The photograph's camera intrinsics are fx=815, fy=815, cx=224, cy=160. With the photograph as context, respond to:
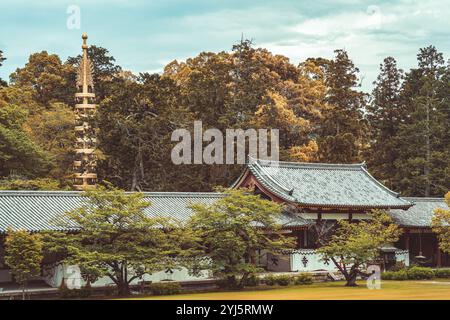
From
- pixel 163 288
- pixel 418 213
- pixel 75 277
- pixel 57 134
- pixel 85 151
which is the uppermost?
A: pixel 57 134

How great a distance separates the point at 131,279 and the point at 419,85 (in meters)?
40.4

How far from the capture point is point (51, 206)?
37.0m

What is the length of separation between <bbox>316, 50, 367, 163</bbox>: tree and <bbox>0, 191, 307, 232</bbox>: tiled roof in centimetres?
1847

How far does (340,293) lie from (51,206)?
13.8 meters

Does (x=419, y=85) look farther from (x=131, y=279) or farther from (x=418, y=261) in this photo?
(x=131, y=279)

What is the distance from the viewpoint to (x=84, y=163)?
56.7 meters

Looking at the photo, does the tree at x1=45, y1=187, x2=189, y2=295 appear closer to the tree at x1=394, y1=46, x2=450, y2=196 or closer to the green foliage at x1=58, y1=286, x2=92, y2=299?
the green foliage at x1=58, y1=286, x2=92, y2=299

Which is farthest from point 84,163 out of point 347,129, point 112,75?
point 347,129

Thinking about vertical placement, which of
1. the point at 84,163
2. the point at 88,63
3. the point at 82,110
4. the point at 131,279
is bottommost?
the point at 131,279

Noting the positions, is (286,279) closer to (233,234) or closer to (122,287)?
(233,234)

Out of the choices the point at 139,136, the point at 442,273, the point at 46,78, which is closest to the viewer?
the point at 442,273

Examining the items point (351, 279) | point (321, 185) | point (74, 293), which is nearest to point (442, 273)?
point (351, 279)

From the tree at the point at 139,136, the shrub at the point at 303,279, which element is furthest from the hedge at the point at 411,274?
the tree at the point at 139,136

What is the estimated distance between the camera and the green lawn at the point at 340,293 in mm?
30016
